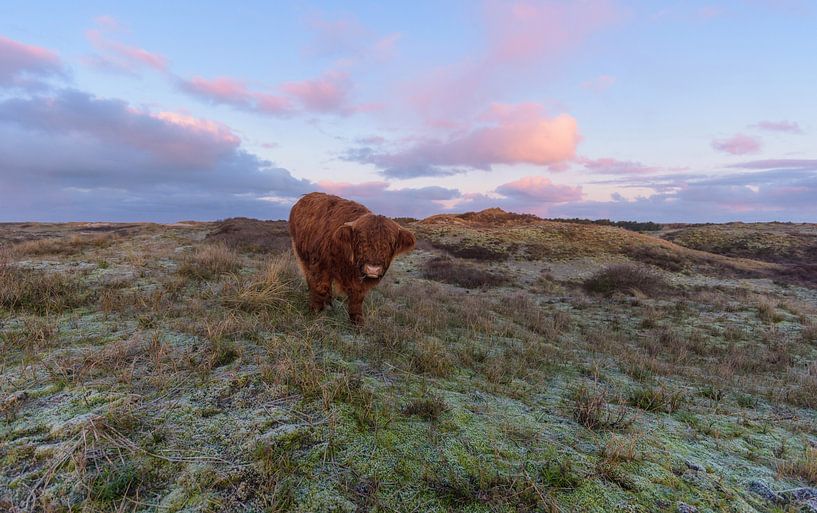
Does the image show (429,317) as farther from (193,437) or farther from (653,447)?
(193,437)

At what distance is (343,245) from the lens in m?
5.58

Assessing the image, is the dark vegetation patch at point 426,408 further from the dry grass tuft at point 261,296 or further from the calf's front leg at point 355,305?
the dry grass tuft at point 261,296

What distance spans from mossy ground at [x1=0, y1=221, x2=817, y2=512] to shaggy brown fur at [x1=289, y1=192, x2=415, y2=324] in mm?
557

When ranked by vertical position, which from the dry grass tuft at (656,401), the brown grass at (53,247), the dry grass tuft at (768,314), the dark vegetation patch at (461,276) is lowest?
the dry grass tuft at (768,314)

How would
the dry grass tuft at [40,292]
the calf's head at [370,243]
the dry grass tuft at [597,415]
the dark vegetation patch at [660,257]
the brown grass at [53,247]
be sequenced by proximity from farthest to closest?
the dark vegetation patch at [660,257] → the brown grass at [53,247] → the dry grass tuft at [40,292] → the calf's head at [370,243] → the dry grass tuft at [597,415]

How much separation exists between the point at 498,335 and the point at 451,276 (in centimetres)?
1186

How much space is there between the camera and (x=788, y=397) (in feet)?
18.4

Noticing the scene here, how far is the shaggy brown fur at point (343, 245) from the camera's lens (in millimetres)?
5258

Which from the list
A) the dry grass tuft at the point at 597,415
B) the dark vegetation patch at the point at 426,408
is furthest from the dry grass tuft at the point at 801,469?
the dark vegetation patch at the point at 426,408

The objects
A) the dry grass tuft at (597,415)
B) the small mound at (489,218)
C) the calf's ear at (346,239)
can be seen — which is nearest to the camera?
the dry grass tuft at (597,415)

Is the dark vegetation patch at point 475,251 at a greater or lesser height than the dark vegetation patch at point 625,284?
greater

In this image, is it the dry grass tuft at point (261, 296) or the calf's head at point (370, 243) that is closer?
the calf's head at point (370, 243)

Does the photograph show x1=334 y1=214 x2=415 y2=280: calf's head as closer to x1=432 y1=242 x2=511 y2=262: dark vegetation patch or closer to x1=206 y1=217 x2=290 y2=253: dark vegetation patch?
x1=206 y1=217 x2=290 y2=253: dark vegetation patch

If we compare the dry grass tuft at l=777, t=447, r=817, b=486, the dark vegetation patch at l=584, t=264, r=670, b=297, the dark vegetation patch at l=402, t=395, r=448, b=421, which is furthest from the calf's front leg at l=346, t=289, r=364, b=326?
the dark vegetation patch at l=584, t=264, r=670, b=297
